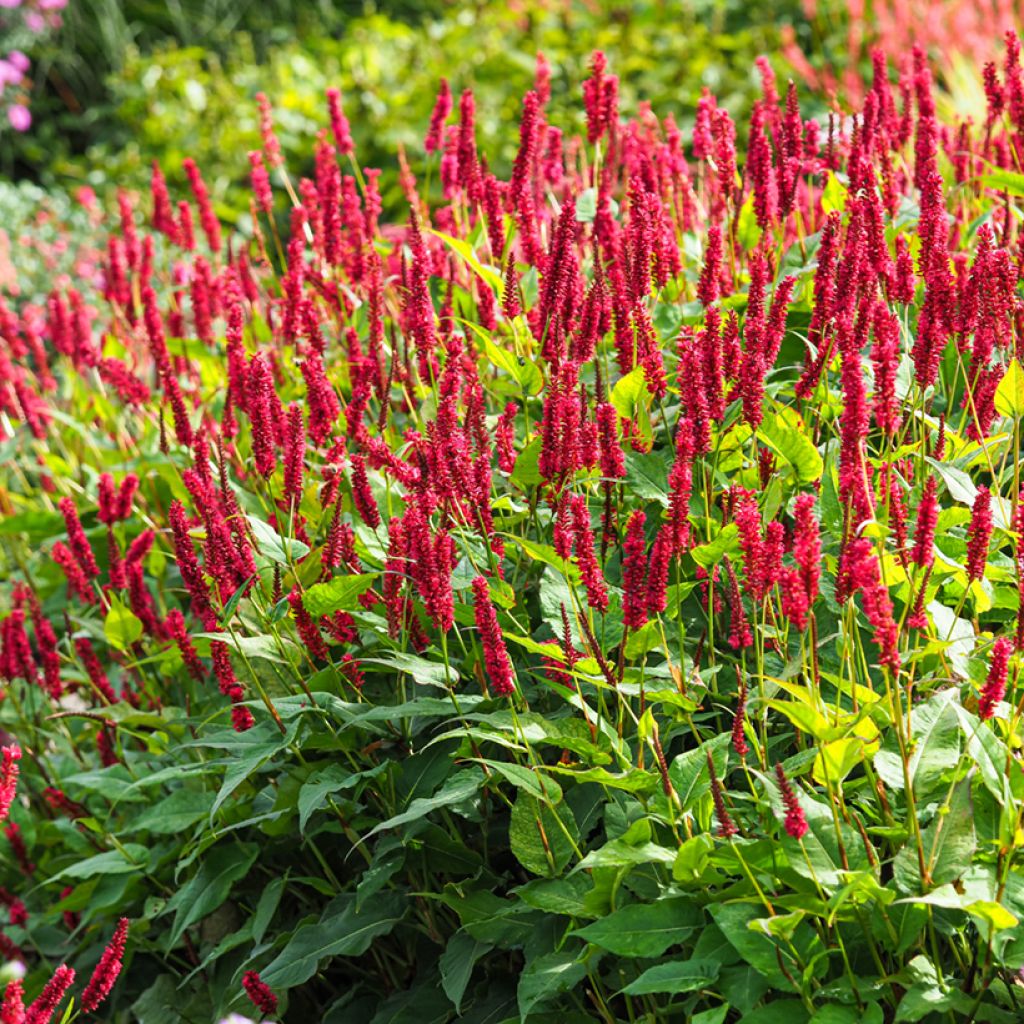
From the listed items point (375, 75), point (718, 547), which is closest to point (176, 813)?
point (718, 547)

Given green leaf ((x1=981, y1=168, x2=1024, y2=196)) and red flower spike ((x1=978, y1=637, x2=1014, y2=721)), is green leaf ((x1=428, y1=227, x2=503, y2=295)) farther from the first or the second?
red flower spike ((x1=978, y1=637, x2=1014, y2=721))

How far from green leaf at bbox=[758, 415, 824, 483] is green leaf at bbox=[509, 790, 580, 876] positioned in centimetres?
71

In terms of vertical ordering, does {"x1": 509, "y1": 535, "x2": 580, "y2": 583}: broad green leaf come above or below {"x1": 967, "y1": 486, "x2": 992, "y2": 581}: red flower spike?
below

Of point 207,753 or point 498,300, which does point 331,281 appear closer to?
point 498,300

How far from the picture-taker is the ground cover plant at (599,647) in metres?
2.00

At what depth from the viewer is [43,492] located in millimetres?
4609

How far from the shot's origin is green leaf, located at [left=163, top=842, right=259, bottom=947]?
2711 mm

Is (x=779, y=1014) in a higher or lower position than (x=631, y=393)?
lower

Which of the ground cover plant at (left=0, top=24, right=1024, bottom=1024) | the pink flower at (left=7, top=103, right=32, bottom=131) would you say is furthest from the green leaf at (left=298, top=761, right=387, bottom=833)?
the pink flower at (left=7, top=103, right=32, bottom=131)

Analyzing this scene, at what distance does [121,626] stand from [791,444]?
1759 mm

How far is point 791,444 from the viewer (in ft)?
7.67

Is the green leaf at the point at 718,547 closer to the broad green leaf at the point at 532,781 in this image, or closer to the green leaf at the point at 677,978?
the broad green leaf at the point at 532,781

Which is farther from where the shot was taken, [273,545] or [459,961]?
[273,545]

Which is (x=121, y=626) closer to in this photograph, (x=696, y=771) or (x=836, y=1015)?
(x=696, y=771)
